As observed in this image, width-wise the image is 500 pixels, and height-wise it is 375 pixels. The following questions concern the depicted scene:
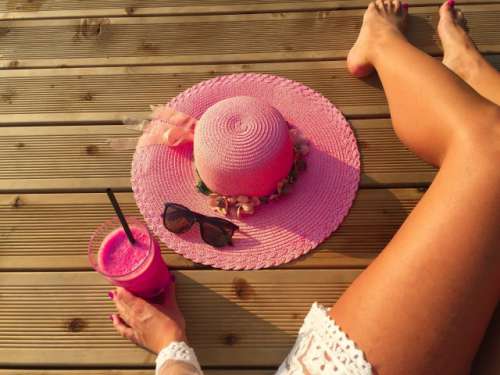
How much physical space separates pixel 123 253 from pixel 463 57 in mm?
1195

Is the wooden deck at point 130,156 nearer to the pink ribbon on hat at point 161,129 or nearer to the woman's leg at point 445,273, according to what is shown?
the pink ribbon on hat at point 161,129

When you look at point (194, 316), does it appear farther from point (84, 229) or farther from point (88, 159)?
point (88, 159)

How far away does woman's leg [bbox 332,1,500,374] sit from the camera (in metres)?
0.81

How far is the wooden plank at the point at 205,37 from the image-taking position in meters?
1.47

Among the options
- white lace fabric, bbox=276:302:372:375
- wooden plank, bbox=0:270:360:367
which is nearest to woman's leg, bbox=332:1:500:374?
white lace fabric, bbox=276:302:372:375

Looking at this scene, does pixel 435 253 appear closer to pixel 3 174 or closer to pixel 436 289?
pixel 436 289

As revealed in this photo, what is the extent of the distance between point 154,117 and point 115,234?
48 cm

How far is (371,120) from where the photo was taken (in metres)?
1.34

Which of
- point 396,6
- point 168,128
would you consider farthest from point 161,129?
point 396,6

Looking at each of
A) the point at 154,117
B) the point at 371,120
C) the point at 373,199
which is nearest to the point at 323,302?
the point at 373,199

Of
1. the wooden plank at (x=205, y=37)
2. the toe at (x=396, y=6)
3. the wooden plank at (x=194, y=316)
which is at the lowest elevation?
the wooden plank at (x=194, y=316)

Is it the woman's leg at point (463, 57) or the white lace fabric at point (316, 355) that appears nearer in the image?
the white lace fabric at point (316, 355)

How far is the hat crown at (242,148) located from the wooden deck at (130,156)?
0.25 m

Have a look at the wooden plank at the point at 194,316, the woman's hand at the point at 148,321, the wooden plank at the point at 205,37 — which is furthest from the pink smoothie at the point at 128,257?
the wooden plank at the point at 205,37
